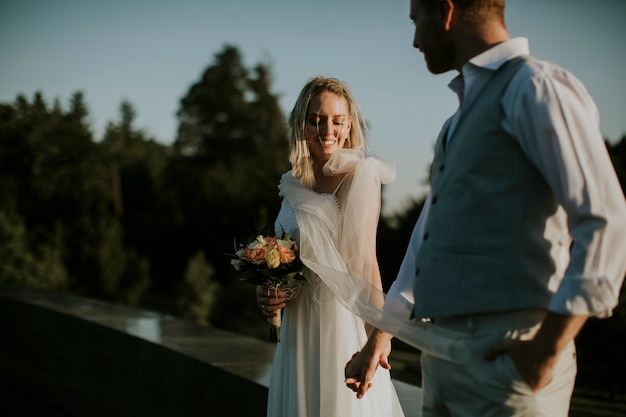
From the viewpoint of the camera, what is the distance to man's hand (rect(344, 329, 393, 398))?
270 centimetres

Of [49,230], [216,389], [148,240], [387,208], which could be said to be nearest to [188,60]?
[148,240]

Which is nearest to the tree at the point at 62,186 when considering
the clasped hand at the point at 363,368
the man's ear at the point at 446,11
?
the clasped hand at the point at 363,368

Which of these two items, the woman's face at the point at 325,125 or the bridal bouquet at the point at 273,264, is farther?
the woman's face at the point at 325,125

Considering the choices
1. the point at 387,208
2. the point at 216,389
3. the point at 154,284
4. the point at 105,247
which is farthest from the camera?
the point at 154,284

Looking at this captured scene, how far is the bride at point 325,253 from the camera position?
11.5 feet

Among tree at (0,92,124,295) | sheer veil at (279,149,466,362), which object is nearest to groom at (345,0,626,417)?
sheer veil at (279,149,466,362)

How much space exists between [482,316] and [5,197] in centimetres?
3444

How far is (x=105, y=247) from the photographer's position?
3853cm

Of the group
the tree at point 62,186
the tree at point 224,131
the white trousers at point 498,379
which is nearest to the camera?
the white trousers at point 498,379

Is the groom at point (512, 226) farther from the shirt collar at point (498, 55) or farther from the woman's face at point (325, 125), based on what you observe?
the woman's face at point (325, 125)

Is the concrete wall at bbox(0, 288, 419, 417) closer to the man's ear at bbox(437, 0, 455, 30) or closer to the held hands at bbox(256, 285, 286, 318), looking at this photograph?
the held hands at bbox(256, 285, 286, 318)

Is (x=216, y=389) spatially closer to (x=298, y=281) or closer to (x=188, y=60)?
(x=298, y=281)

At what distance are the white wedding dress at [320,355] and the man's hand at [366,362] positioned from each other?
2.47ft

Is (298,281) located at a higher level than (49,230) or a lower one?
higher
